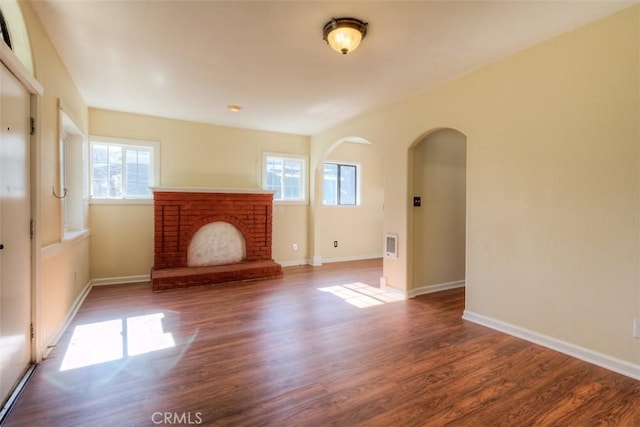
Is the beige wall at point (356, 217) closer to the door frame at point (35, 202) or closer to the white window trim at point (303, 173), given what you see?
the white window trim at point (303, 173)

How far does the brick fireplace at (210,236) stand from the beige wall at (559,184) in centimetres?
318

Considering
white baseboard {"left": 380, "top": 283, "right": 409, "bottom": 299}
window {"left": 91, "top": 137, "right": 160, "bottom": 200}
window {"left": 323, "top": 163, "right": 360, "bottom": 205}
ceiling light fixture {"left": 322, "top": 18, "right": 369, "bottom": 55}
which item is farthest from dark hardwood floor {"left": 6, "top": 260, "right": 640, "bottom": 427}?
window {"left": 323, "top": 163, "right": 360, "bottom": 205}

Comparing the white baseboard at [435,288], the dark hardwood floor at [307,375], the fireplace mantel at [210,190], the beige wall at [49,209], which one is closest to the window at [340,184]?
the fireplace mantel at [210,190]

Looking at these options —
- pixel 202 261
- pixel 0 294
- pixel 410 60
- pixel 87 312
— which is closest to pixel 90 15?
pixel 0 294

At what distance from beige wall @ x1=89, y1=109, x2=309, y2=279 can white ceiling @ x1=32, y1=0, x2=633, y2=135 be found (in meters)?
0.89

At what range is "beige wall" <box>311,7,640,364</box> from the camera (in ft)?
7.12

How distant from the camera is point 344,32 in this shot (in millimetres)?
2264

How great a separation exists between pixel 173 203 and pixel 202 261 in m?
1.03

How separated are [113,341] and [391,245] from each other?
317 centimetres

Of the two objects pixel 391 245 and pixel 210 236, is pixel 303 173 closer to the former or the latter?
pixel 210 236

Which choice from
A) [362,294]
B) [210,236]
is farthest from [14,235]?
[362,294]

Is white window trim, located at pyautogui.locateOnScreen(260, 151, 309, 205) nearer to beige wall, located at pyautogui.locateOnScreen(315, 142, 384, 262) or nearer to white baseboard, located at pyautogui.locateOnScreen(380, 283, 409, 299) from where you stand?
beige wall, located at pyautogui.locateOnScreen(315, 142, 384, 262)

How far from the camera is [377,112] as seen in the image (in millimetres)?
4348

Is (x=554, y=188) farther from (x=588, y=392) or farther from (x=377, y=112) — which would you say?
(x=377, y=112)
